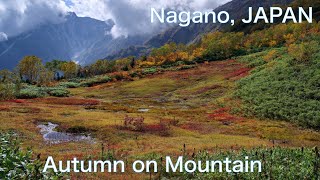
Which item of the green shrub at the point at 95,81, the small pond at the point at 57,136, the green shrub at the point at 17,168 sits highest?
the green shrub at the point at 95,81

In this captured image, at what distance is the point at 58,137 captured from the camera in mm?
39688

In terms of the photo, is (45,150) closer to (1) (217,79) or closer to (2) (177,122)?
(2) (177,122)

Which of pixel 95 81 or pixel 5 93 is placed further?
pixel 95 81

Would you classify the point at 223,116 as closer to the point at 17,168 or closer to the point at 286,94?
the point at 286,94

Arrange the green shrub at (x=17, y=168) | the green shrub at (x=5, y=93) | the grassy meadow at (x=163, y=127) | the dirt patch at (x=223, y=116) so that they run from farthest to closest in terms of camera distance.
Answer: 1. the green shrub at (x=5, y=93)
2. the dirt patch at (x=223, y=116)
3. the grassy meadow at (x=163, y=127)
4. the green shrub at (x=17, y=168)

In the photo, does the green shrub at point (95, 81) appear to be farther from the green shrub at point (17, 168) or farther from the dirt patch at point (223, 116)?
the green shrub at point (17, 168)

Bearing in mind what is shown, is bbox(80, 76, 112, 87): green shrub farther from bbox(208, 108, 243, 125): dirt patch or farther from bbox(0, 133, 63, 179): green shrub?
bbox(0, 133, 63, 179): green shrub

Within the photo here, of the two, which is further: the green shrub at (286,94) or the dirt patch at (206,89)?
the dirt patch at (206,89)

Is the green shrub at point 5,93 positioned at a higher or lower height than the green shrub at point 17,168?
higher

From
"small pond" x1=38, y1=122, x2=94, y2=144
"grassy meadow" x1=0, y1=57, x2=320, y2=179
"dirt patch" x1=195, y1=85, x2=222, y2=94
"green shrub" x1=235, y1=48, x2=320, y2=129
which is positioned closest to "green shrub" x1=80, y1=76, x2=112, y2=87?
"grassy meadow" x1=0, y1=57, x2=320, y2=179

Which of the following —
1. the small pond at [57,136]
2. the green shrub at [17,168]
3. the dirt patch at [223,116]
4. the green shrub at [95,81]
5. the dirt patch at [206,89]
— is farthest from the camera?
the green shrub at [95,81]

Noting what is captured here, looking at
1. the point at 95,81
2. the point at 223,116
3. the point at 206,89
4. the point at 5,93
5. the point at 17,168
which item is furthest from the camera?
the point at 95,81

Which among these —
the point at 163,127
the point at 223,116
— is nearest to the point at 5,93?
the point at 163,127

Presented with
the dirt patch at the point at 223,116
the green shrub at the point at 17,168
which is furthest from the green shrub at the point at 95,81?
the green shrub at the point at 17,168
